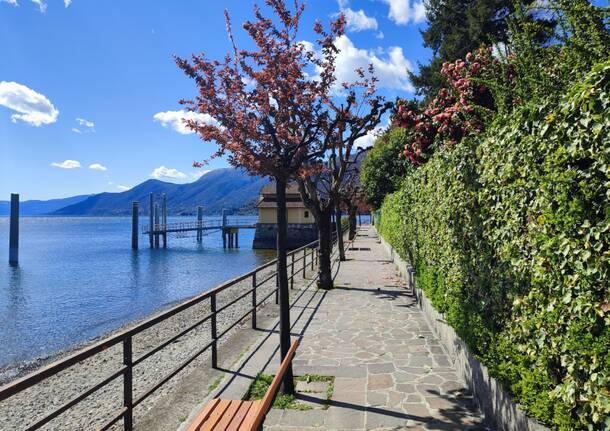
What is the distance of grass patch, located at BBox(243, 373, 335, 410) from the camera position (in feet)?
15.4

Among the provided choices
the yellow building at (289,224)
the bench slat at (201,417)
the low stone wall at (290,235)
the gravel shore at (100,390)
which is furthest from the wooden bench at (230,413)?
the low stone wall at (290,235)

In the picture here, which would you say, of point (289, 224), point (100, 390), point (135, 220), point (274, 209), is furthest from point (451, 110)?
point (135, 220)

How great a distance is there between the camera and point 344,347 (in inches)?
268

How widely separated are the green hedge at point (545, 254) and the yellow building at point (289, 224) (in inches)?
1799

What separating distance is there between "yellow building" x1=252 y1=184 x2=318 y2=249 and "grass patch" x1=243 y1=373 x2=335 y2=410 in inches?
1758

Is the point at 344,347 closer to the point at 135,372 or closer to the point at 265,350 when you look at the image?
the point at 265,350

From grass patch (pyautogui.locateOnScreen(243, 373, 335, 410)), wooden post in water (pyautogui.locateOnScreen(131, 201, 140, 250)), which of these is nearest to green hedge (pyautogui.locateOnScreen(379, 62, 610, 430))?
grass patch (pyautogui.locateOnScreen(243, 373, 335, 410))

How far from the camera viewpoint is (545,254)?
2.90 metres

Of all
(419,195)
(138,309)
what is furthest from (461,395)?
(138,309)

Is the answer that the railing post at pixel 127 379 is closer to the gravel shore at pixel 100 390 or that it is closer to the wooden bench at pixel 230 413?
the wooden bench at pixel 230 413

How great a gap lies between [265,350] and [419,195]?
186 inches

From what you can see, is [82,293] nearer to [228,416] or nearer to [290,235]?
[228,416]

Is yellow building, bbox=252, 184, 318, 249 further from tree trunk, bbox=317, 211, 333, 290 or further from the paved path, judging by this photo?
the paved path

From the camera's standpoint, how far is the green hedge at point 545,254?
2.37m
